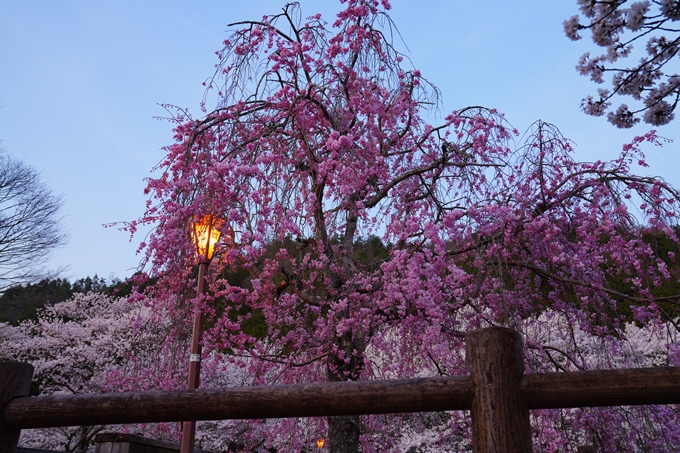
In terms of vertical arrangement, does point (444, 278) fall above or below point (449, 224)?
below

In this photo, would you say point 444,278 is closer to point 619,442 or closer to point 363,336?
point 363,336

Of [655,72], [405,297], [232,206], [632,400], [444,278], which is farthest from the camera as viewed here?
[444,278]

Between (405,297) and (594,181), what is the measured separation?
2.30 meters

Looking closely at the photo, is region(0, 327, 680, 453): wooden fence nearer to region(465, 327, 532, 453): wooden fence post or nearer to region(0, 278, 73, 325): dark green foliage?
region(465, 327, 532, 453): wooden fence post

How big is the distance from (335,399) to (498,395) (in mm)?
640

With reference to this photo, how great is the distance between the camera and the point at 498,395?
6.43 ft

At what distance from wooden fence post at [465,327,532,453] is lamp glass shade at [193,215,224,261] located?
294 cm

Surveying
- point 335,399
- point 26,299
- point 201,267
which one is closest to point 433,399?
point 335,399

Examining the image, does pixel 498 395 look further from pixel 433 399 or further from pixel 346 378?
pixel 346 378

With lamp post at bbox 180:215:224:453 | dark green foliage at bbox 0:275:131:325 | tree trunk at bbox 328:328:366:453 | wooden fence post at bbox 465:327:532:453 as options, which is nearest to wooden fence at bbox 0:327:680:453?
wooden fence post at bbox 465:327:532:453

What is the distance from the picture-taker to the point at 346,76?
19.8 ft

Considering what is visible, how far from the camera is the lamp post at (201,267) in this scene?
15.0 ft

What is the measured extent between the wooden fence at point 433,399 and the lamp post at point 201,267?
2288 millimetres

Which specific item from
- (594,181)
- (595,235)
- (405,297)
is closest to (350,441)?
(405,297)
